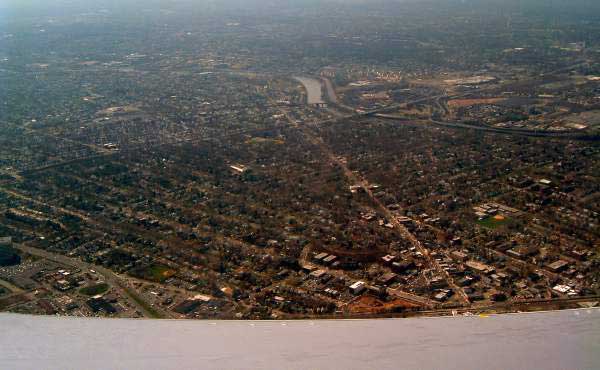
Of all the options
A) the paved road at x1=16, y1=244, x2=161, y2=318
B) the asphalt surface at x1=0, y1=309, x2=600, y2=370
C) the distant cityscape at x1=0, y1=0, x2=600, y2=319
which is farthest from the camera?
the distant cityscape at x1=0, y1=0, x2=600, y2=319

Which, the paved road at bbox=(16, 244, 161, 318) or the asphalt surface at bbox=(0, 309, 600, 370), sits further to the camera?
the paved road at bbox=(16, 244, 161, 318)

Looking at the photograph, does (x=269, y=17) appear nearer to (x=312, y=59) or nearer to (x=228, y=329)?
(x=312, y=59)

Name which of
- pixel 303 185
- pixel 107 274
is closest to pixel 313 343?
pixel 107 274

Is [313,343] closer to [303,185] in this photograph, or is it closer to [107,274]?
[107,274]

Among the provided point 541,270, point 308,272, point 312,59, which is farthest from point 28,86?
point 541,270

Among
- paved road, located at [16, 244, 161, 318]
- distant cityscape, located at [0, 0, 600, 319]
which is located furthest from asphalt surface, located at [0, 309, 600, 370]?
paved road, located at [16, 244, 161, 318]

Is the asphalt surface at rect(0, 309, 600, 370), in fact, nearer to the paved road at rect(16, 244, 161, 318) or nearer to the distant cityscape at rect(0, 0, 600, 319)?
the distant cityscape at rect(0, 0, 600, 319)

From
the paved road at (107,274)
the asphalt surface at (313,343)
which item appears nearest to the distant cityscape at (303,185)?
the paved road at (107,274)

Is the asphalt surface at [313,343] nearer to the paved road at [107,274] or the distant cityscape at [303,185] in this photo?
the distant cityscape at [303,185]

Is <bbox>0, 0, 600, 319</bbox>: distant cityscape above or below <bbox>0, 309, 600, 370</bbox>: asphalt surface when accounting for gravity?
below
